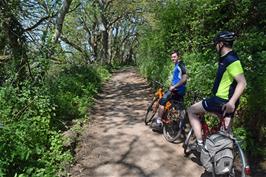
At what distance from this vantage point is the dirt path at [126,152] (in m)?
6.93

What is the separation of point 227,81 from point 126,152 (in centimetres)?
312

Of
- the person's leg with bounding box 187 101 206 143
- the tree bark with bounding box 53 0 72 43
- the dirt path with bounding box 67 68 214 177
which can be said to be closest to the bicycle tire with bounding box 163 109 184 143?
the dirt path with bounding box 67 68 214 177

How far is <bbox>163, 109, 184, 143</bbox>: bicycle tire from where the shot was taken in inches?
328

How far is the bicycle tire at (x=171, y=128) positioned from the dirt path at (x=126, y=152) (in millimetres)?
154

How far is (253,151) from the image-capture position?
23.4ft

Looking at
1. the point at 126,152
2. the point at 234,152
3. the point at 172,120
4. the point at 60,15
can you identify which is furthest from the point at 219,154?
the point at 60,15

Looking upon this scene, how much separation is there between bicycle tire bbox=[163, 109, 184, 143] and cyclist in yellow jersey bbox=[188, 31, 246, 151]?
237 cm

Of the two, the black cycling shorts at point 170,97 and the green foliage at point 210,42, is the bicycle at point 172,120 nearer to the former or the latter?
the black cycling shorts at point 170,97

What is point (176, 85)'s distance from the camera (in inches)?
320

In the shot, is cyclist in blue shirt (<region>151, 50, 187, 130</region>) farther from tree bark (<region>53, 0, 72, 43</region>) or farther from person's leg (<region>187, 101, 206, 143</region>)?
tree bark (<region>53, 0, 72, 43</region>)

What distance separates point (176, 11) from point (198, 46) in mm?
2075

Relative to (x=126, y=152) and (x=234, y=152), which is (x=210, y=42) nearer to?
(x=126, y=152)

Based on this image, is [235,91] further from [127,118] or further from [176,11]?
[176,11]

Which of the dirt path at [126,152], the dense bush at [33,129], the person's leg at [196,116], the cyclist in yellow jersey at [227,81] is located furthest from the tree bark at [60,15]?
the cyclist in yellow jersey at [227,81]
